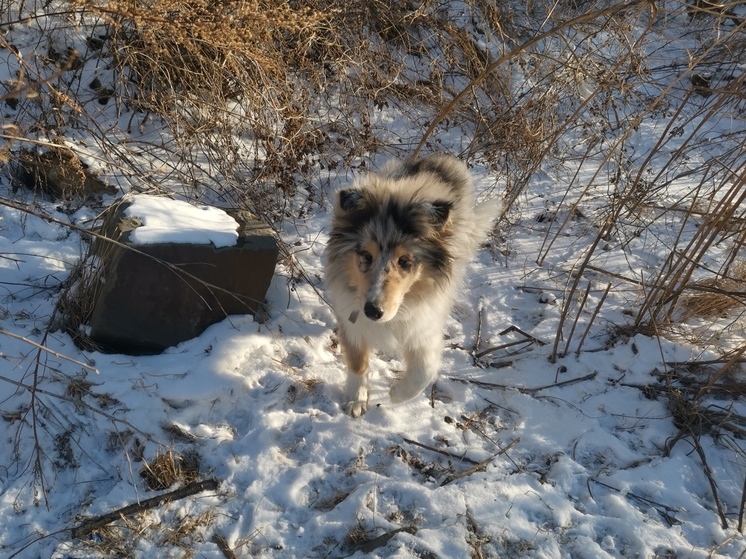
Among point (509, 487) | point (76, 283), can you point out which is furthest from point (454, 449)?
point (76, 283)

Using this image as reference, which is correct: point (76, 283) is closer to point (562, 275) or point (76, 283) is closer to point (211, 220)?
point (211, 220)

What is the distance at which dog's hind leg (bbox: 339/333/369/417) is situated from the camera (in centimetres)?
326

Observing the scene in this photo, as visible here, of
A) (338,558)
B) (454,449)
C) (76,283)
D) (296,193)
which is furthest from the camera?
(296,193)

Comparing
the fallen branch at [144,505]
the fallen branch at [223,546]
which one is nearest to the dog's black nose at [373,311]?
the fallen branch at [144,505]

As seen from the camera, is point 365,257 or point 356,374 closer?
point 365,257

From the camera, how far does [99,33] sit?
17.4 feet

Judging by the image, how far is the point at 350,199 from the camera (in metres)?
2.97

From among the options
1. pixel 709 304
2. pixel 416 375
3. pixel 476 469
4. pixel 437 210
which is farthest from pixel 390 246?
pixel 709 304

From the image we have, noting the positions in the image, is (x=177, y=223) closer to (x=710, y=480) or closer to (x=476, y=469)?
(x=476, y=469)

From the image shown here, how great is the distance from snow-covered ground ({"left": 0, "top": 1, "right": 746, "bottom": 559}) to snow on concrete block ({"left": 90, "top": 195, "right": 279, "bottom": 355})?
12cm

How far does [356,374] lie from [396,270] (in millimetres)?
760

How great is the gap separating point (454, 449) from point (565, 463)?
0.60 m

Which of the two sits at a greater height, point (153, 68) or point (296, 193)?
point (153, 68)

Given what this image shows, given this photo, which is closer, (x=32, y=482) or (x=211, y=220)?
(x=32, y=482)
